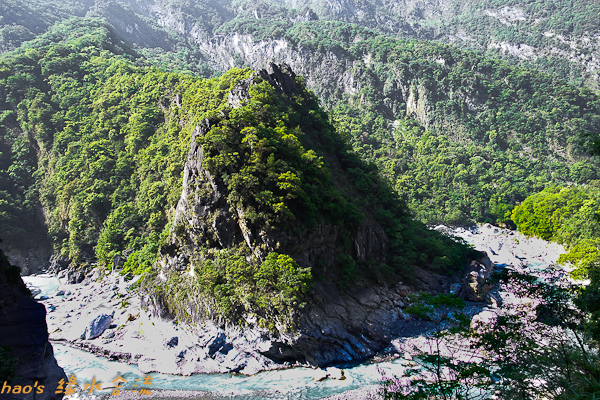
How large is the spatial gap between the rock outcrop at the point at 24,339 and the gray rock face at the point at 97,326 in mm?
20115

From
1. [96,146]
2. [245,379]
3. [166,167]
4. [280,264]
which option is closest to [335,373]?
[245,379]

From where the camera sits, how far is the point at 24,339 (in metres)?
18.1

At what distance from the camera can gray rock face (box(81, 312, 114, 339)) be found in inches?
1487

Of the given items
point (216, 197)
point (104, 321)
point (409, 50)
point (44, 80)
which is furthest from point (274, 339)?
point (409, 50)

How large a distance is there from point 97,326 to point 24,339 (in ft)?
73.7

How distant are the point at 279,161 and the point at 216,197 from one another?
21.6 ft

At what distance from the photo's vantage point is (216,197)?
34312 mm

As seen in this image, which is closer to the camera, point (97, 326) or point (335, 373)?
point (335, 373)

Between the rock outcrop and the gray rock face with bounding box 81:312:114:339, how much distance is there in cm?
2012

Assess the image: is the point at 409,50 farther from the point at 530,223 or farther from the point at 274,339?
the point at 274,339

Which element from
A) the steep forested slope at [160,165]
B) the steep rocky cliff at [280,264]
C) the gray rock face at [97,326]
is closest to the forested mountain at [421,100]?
the steep forested slope at [160,165]

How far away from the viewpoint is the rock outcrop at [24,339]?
17.4 m

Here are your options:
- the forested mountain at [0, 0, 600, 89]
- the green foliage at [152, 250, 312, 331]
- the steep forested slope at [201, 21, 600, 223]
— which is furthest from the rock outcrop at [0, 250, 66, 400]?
the forested mountain at [0, 0, 600, 89]

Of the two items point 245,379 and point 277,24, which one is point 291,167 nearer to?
point 245,379
